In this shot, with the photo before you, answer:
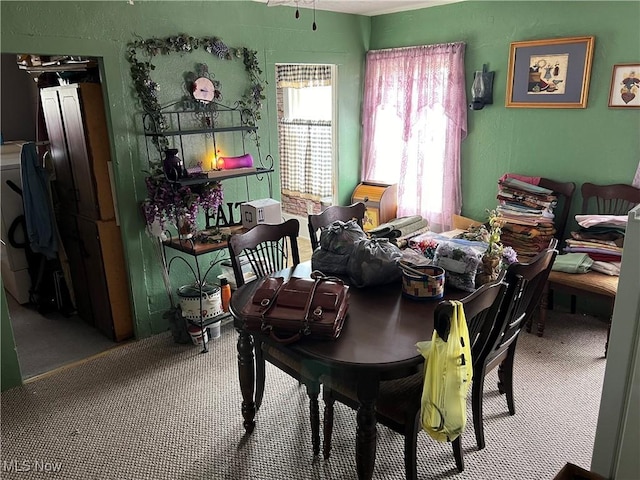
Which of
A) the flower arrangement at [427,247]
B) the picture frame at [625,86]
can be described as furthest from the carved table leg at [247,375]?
the picture frame at [625,86]

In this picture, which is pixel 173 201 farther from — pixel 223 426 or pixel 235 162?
pixel 223 426

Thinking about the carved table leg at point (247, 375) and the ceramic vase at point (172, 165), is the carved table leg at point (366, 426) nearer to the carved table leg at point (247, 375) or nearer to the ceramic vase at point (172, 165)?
the carved table leg at point (247, 375)

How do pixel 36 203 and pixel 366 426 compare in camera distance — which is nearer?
pixel 366 426

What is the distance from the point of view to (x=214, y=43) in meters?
3.28

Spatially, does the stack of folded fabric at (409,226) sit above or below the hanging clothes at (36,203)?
below

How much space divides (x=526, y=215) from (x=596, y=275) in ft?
2.02

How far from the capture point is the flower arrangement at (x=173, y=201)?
3.09 m

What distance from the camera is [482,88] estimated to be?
3637 mm

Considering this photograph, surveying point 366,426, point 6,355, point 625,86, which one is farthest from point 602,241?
point 6,355

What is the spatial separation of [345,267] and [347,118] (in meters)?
2.47

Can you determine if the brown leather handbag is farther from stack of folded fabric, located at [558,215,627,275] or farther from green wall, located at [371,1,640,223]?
green wall, located at [371,1,640,223]

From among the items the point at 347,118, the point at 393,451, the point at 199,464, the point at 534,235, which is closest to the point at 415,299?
the point at 393,451

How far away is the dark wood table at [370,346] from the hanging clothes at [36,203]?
7.00ft

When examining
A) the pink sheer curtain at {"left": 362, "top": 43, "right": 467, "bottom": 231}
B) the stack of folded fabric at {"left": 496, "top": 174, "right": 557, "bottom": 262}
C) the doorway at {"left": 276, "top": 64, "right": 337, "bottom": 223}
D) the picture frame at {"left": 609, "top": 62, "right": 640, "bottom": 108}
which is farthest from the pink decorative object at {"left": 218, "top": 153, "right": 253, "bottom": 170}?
the picture frame at {"left": 609, "top": 62, "right": 640, "bottom": 108}
